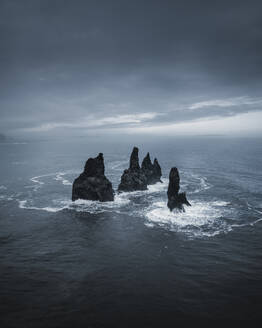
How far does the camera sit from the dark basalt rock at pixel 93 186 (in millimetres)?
71625

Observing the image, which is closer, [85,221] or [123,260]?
[123,260]

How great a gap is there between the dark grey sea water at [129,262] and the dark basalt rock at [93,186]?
147 inches

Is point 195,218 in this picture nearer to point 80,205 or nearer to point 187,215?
point 187,215

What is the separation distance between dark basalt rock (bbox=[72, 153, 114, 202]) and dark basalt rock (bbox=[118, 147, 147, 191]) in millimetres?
11418

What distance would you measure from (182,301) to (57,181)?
8744 cm

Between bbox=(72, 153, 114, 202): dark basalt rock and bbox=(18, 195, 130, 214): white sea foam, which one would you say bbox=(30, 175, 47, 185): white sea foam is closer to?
bbox=(18, 195, 130, 214): white sea foam

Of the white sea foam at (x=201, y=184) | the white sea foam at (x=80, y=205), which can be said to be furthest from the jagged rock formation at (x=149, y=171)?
the white sea foam at (x=80, y=205)

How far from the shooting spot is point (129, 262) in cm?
3731

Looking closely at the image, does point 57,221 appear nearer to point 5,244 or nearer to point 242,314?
point 5,244

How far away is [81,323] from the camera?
2422 centimetres

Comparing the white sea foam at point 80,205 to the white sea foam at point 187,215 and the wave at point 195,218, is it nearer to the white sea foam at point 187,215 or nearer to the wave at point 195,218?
the wave at point 195,218

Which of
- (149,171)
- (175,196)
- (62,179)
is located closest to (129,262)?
(175,196)

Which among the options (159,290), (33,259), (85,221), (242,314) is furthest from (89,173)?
(242,314)

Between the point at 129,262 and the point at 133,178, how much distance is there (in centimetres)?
5001
